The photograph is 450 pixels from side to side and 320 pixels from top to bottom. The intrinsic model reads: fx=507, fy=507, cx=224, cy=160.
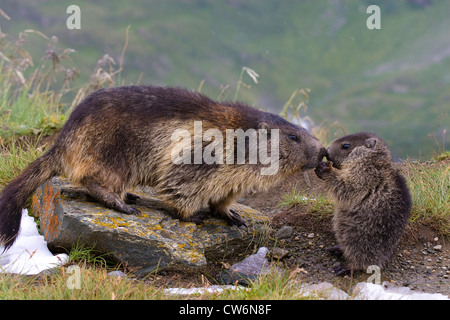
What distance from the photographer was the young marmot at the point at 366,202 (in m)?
5.78

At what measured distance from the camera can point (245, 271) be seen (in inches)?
223

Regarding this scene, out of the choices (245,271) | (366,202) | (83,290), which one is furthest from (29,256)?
(366,202)

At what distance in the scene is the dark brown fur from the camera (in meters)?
5.71

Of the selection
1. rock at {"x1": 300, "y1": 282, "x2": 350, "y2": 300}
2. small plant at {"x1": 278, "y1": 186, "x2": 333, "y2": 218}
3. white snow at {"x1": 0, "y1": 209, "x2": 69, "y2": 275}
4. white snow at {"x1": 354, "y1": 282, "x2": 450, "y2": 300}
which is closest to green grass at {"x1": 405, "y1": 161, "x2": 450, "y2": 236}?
small plant at {"x1": 278, "y1": 186, "x2": 333, "y2": 218}

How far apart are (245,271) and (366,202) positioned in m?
1.62

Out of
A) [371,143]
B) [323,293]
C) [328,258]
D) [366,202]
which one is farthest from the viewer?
[328,258]

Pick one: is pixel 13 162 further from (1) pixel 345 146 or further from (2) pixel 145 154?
(1) pixel 345 146

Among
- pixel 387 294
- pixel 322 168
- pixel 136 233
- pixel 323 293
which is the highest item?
pixel 322 168

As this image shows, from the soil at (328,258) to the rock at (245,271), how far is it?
192 mm

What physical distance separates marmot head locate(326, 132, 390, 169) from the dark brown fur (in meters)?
0.31

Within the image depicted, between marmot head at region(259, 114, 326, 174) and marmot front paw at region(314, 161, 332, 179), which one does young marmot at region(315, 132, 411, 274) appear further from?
marmot head at region(259, 114, 326, 174)
